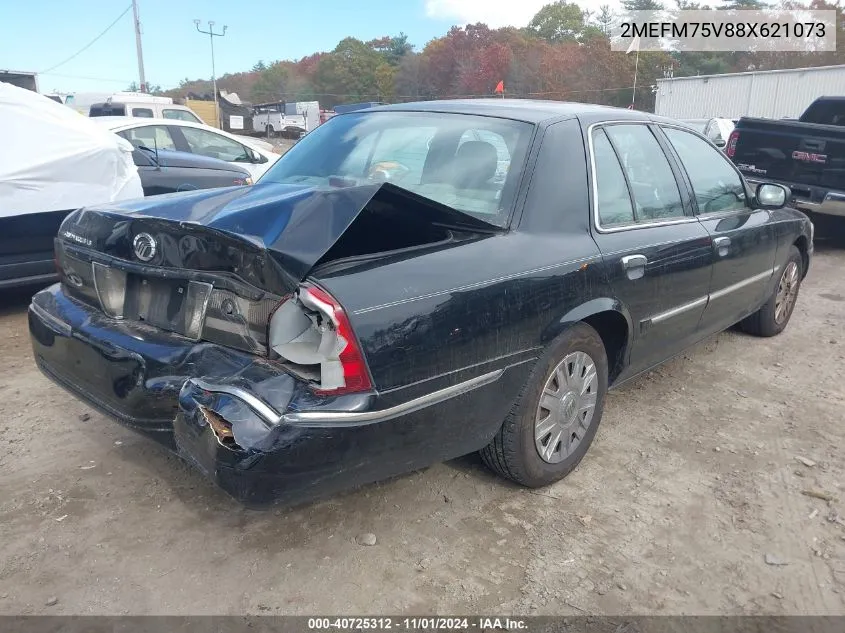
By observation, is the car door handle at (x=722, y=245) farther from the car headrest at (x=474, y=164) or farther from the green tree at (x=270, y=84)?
the green tree at (x=270, y=84)

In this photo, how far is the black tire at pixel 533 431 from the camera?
9.01ft

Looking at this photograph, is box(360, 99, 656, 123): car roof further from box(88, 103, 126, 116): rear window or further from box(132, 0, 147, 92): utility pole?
box(132, 0, 147, 92): utility pole

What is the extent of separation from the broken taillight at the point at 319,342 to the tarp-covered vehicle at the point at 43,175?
373 centimetres

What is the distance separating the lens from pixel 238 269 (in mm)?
2242

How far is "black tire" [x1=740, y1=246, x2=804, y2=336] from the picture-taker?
5004 millimetres

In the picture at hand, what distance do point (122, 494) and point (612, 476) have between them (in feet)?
7.22

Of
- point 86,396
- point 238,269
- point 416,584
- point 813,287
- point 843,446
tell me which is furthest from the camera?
point 813,287

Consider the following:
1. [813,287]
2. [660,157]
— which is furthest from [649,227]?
[813,287]

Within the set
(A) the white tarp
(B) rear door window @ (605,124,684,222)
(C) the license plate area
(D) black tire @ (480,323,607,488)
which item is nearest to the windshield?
(D) black tire @ (480,323,607,488)

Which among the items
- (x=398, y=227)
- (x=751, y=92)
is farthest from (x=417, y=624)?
(x=751, y=92)

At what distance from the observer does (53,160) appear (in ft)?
16.8

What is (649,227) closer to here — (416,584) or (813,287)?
(416,584)

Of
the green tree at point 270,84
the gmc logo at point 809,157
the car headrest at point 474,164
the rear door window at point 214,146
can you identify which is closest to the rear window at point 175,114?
the rear door window at point 214,146

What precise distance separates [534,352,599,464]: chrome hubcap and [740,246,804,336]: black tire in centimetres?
257
